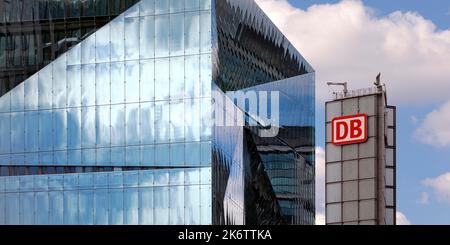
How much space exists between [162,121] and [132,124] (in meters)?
3.04

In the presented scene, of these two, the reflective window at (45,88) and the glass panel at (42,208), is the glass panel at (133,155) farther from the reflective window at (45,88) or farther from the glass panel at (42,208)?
the reflective window at (45,88)

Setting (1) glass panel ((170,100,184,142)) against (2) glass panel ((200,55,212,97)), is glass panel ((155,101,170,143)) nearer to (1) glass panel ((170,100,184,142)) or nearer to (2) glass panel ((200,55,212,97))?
(1) glass panel ((170,100,184,142))

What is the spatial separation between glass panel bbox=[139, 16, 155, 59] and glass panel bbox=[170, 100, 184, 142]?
16.3 ft

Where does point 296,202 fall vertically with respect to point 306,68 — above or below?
below

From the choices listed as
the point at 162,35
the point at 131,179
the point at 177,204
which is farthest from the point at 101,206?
the point at 162,35

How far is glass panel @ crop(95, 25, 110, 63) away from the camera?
98.3m

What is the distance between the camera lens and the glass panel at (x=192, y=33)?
92.9 meters

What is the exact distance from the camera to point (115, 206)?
9569 cm

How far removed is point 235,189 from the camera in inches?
3920

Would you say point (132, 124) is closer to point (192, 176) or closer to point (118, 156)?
point (118, 156)

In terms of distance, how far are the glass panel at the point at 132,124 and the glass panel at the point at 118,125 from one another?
0.55m
